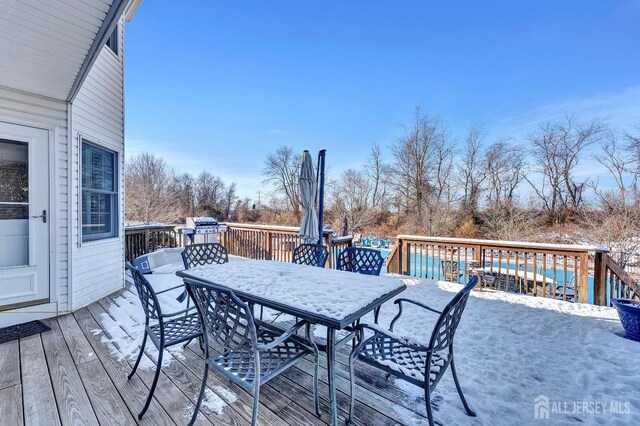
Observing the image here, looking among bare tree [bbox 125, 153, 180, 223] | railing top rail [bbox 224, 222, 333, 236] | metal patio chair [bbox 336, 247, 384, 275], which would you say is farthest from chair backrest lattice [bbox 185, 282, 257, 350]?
bare tree [bbox 125, 153, 180, 223]

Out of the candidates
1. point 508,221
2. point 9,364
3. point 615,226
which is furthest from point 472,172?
point 9,364

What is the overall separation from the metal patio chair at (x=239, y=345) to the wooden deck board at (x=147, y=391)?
237mm

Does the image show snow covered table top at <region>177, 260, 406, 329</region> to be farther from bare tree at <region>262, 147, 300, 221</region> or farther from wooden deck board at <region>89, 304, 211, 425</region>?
bare tree at <region>262, 147, 300, 221</region>

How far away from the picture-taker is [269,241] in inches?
245

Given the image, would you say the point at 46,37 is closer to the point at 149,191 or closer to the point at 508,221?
the point at 508,221

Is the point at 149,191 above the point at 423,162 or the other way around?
the other way around

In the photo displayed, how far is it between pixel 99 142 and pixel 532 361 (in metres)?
5.73

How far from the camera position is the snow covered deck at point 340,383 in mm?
1670

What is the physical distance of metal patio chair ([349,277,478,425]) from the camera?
1.45 m

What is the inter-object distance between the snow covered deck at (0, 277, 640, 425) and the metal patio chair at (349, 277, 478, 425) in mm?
317

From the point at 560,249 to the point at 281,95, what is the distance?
416 inches

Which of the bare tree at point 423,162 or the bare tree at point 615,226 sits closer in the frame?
the bare tree at point 615,226

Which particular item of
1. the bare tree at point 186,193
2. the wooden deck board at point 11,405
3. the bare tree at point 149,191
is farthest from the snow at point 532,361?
the bare tree at point 186,193

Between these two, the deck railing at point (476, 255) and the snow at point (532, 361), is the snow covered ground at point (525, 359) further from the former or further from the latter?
the deck railing at point (476, 255)
